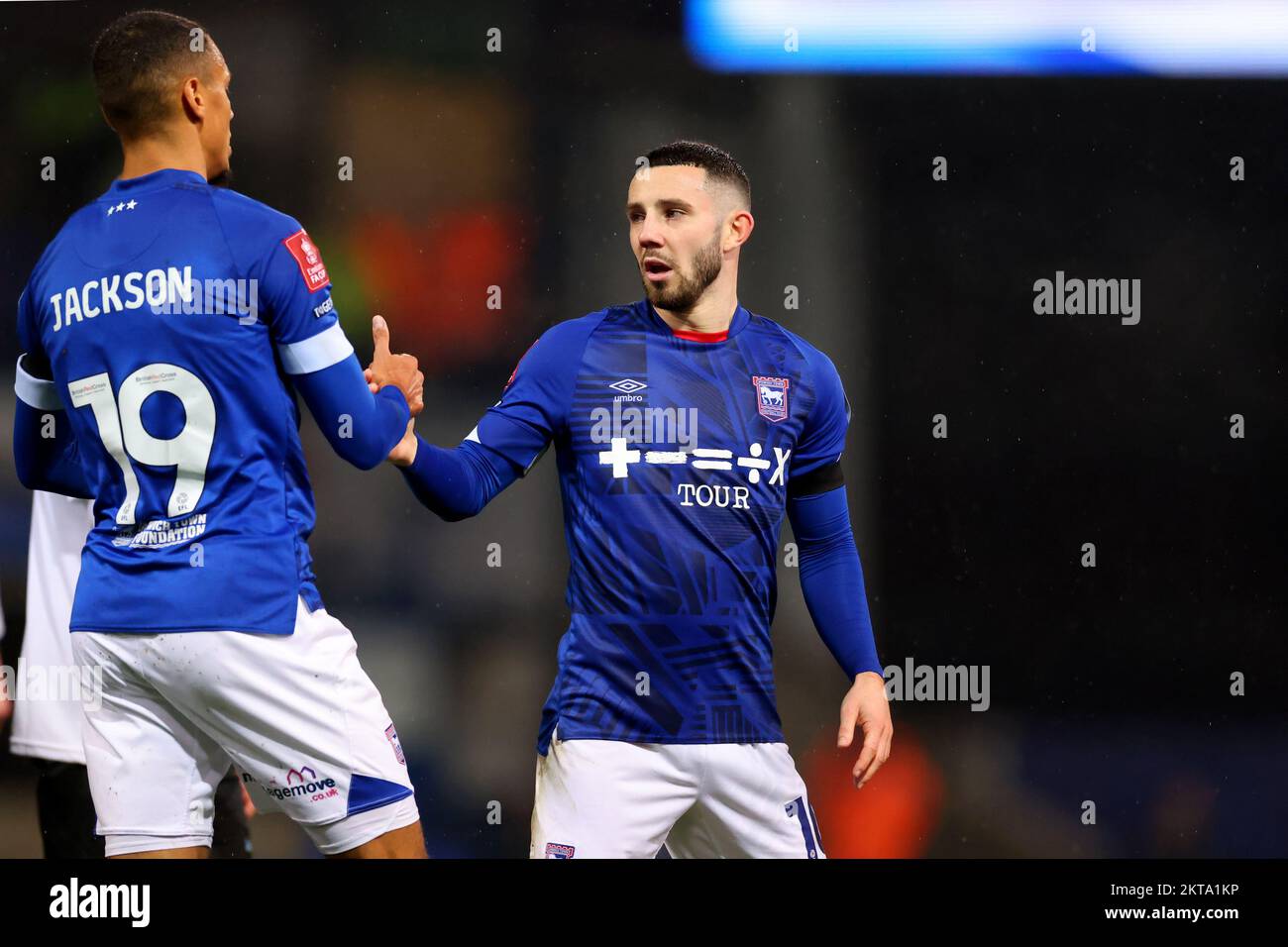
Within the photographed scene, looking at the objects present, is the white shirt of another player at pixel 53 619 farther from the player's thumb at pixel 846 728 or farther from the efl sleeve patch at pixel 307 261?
the player's thumb at pixel 846 728

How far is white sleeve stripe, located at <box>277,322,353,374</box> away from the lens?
135 inches

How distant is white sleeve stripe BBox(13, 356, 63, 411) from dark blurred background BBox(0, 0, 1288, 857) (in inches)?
64.0

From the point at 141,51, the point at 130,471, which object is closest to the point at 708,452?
the point at 130,471

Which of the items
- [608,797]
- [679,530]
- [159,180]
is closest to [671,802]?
[608,797]

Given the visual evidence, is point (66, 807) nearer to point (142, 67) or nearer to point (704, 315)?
point (142, 67)

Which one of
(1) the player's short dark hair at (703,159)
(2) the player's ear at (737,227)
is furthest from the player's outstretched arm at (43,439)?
(2) the player's ear at (737,227)

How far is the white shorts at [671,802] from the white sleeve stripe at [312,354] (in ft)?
3.62

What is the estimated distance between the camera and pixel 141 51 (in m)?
3.52

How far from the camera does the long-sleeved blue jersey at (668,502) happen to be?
373cm

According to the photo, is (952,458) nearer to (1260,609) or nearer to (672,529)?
(1260,609)

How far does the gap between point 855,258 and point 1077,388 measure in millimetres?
970

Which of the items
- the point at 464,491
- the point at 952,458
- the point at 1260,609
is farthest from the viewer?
the point at 952,458

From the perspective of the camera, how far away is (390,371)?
3654mm

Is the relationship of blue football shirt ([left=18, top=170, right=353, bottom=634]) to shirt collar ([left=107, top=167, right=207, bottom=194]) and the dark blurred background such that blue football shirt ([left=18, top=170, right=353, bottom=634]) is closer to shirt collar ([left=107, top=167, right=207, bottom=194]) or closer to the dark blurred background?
shirt collar ([left=107, top=167, right=207, bottom=194])
